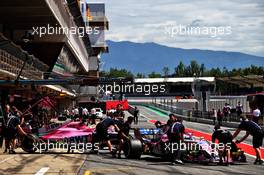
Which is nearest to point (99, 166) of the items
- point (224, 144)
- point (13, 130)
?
point (224, 144)

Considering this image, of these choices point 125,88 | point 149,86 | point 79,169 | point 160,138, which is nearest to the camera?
point 79,169

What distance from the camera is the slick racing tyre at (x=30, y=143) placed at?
57.8ft

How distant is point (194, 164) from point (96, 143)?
455 cm

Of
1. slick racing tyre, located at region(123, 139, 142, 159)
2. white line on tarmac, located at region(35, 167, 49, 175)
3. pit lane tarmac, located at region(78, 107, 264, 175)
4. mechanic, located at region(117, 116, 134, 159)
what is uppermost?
mechanic, located at region(117, 116, 134, 159)

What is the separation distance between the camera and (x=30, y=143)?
58.2 ft

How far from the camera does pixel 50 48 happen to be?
44938 mm

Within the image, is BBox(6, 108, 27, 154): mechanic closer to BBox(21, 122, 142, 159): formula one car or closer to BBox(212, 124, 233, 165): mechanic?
BBox(21, 122, 142, 159): formula one car

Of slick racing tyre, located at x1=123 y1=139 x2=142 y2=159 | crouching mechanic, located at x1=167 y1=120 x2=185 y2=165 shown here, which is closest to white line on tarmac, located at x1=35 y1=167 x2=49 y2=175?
slick racing tyre, located at x1=123 y1=139 x2=142 y2=159

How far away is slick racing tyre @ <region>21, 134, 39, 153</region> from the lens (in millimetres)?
17625

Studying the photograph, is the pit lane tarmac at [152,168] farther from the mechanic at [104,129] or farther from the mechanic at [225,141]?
the mechanic at [104,129]

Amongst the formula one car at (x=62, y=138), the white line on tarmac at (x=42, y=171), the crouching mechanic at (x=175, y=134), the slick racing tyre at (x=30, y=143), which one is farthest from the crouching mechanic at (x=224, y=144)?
the slick racing tyre at (x=30, y=143)

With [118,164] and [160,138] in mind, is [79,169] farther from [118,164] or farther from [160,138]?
[160,138]

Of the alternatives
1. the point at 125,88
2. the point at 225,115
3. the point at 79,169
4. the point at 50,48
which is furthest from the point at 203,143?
the point at 50,48

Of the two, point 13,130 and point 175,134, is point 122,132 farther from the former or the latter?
point 13,130
